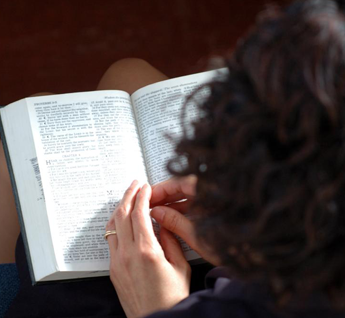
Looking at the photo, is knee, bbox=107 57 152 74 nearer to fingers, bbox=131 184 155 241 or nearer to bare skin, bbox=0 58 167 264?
bare skin, bbox=0 58 167 264

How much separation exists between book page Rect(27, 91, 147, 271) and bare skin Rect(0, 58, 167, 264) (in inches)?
5.9

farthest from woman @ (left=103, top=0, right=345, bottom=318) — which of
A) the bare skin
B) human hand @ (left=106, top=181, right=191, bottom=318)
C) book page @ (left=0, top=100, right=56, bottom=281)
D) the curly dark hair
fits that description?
the bare skin

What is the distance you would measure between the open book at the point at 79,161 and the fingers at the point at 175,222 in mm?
54

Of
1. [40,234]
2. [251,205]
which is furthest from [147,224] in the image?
[251,205]

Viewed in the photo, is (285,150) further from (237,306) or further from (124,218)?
(124,218)

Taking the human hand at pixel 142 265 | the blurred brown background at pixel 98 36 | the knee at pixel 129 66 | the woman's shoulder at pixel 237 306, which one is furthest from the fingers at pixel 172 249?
the blurred brown background at pixel 98 36

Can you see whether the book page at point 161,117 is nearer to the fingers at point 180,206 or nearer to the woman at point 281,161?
the fingers at point 180,206

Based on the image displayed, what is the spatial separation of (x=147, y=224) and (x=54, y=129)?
0.67ft

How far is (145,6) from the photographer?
121 cm

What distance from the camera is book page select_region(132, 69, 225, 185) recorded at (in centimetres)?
73

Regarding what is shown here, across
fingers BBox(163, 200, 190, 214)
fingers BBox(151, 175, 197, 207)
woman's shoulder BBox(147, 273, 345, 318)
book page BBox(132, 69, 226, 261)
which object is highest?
book page BBox(132, 69, 226, 261)

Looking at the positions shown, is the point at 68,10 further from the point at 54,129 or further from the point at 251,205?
the point at 251,205

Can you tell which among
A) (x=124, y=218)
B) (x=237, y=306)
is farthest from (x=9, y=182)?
(x=237, y=306)

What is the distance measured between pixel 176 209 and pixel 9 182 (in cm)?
30
